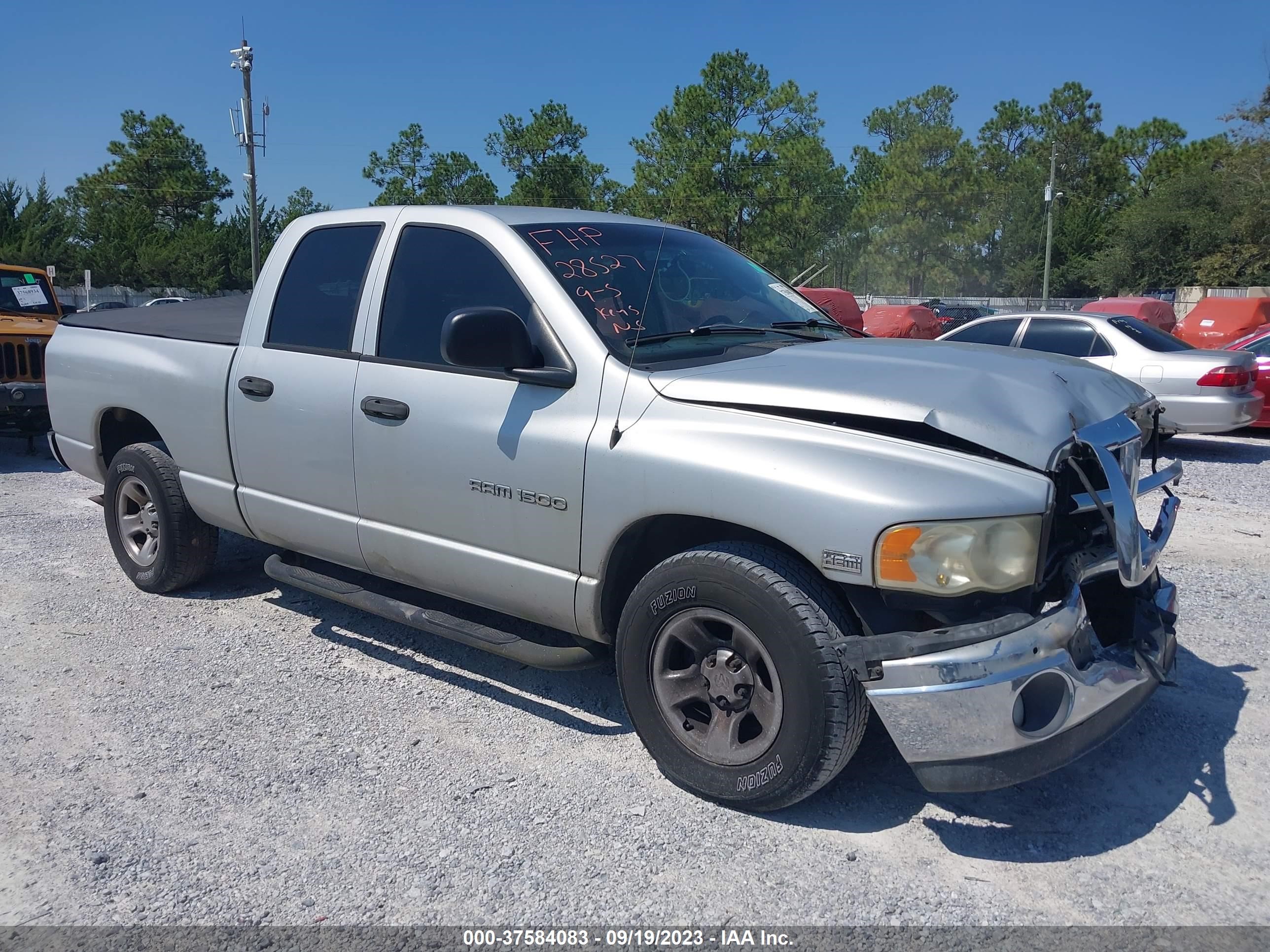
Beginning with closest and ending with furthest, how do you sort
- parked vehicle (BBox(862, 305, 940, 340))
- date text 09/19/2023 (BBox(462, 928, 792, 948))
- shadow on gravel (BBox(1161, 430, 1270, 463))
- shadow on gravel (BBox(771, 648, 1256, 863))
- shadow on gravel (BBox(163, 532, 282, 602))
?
date text 09/19/2023 (BBox(462, 928, 792, 948))
shadow on gravel (BBox(771, 648, 1256, 863))
shadow on gravel (BBox(163, 532, 282, 602))
shadow on gravel (BBox(1161, 430, 1270, 463))
parked vehicle (BBox(862, 305, 940, 340))

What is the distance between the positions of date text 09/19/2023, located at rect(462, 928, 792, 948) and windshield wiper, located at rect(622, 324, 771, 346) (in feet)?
6.12

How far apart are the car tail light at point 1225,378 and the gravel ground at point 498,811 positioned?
5.88 meters

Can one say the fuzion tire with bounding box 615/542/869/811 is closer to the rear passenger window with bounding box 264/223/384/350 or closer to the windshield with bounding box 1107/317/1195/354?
the rear passenger window with bounding box 264/223/384/350

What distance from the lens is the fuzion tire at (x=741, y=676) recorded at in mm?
2893

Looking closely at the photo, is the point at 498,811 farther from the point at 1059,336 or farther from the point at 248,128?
the point at 248,128

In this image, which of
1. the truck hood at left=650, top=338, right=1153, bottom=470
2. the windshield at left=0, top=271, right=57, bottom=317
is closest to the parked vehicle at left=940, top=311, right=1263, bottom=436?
the truck hood at left=650, top=338, right=1153, bottom=470

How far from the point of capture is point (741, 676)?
3.11 meters

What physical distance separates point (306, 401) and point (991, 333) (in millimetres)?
9120

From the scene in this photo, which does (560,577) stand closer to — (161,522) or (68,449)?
(161,522)

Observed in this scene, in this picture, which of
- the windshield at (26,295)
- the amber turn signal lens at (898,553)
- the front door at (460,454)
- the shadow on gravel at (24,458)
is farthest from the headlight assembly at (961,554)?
the windshield at (26,295)

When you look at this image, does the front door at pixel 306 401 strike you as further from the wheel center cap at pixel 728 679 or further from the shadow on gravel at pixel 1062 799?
the shadow on gravel at pixel 1062 799

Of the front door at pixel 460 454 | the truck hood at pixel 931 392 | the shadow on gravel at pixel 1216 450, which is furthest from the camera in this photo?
the shadow on gravel at pixel 1216 450

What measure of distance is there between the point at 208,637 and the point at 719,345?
2951 millimetres

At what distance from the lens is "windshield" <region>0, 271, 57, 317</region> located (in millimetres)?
10523
